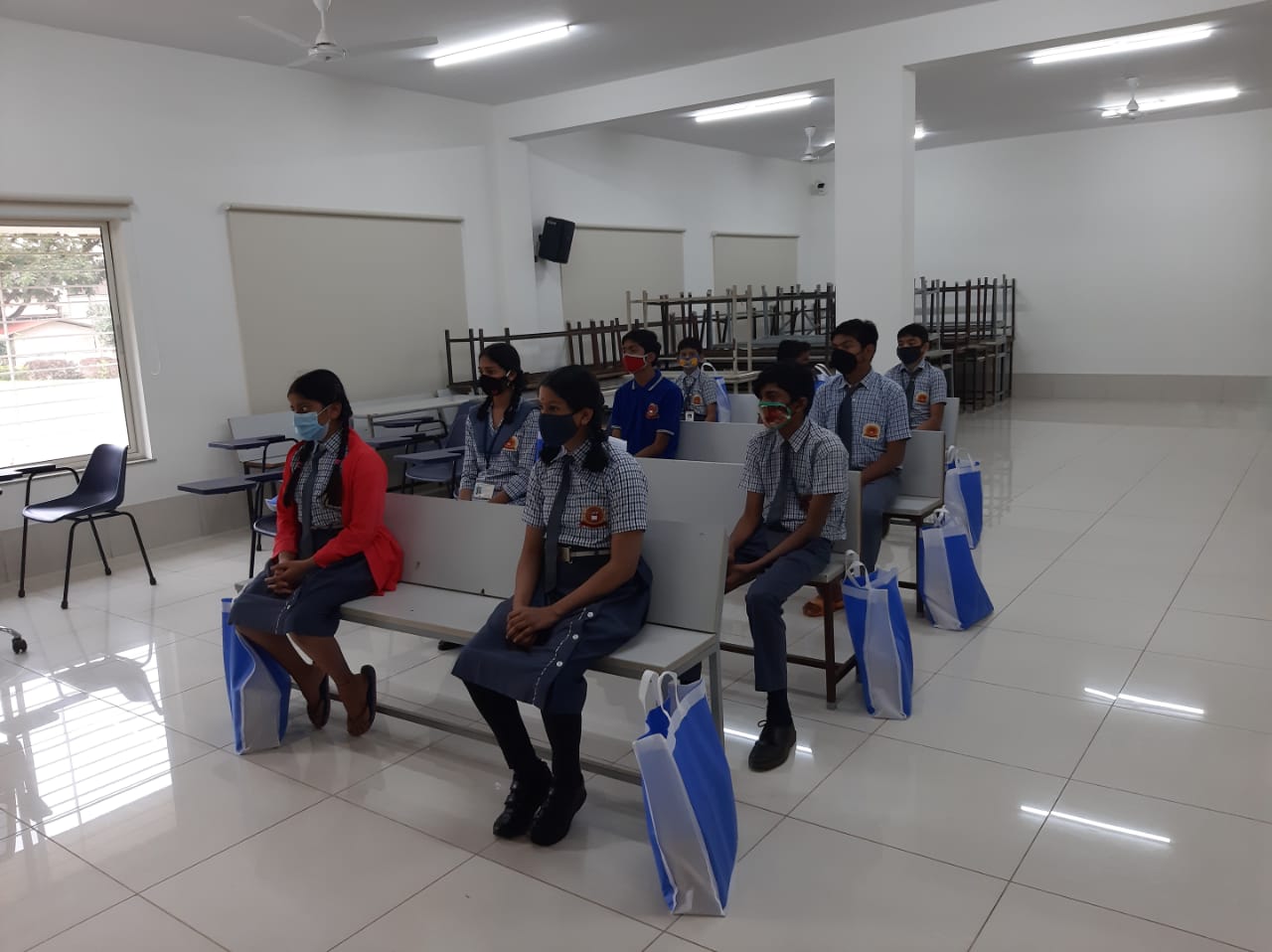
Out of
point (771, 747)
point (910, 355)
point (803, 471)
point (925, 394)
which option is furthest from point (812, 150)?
point (771, 747)

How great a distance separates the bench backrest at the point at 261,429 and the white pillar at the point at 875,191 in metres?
3.93

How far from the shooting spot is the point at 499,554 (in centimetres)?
300

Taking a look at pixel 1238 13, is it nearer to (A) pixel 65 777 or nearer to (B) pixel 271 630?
(B) pixel 271 630

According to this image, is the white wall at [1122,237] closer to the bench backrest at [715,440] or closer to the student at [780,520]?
the bench backrest at [715,440]

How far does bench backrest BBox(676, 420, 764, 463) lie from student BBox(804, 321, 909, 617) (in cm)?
64

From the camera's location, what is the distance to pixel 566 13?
5621 millimetres

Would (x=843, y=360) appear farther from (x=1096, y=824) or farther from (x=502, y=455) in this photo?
(x=1096, y=824)

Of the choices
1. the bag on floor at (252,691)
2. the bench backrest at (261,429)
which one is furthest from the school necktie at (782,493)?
the bench backrest at (261,429)

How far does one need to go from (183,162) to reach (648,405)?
12.0ft

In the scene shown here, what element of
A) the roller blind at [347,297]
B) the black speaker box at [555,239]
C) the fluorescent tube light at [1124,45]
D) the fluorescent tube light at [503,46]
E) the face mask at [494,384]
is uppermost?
the fluorescent tube light at [503,46]

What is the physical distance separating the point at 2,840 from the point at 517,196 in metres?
6.67

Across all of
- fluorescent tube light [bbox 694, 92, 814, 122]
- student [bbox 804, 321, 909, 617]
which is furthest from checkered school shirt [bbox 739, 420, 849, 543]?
fluorescent tube light [bbox 694, 92, 814, 122]

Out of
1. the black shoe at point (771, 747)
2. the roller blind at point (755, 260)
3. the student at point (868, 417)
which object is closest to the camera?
the black shoe at point (771, 747)

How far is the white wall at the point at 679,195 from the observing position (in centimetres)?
888
